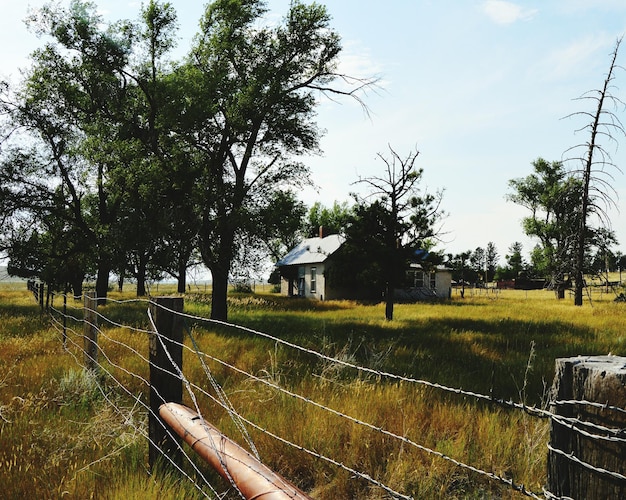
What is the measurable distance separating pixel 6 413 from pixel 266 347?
534 cm

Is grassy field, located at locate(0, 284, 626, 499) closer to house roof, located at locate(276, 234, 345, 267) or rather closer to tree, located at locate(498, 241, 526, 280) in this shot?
house roof, located at locate(276, 234, 345, 267)

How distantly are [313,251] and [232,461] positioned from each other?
134 ft

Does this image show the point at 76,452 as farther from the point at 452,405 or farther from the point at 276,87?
the point at 276,87

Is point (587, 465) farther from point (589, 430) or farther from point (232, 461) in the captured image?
point (232, 461)

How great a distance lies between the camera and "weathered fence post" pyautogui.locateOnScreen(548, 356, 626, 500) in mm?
1346

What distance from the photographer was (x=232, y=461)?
7.74 feet

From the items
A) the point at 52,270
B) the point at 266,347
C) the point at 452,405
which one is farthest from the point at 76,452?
the point at 52,270

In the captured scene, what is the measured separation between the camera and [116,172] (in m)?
17.5

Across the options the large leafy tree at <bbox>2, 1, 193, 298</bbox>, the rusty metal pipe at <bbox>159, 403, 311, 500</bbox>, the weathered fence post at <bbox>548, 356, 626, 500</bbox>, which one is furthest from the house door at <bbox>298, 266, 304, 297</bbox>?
the weathered fence post at <bbox>548, 356, 626, 500</bbox>

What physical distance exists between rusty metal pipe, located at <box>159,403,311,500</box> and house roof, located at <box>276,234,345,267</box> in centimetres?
3514

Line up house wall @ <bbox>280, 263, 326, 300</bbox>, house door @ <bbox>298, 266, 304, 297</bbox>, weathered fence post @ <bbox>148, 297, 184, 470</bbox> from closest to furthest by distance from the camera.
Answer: weathered fence post @ <bbox>148, 297, 184, 470</bbox>
house wall @ <bbox>280, 263, 326, 300</bbox>
house door @ <bbox>298, 266, 304, 297</bbox>

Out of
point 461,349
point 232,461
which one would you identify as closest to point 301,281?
point 461,349

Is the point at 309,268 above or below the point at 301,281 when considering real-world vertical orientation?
above

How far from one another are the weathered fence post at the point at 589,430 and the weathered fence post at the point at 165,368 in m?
2.55
